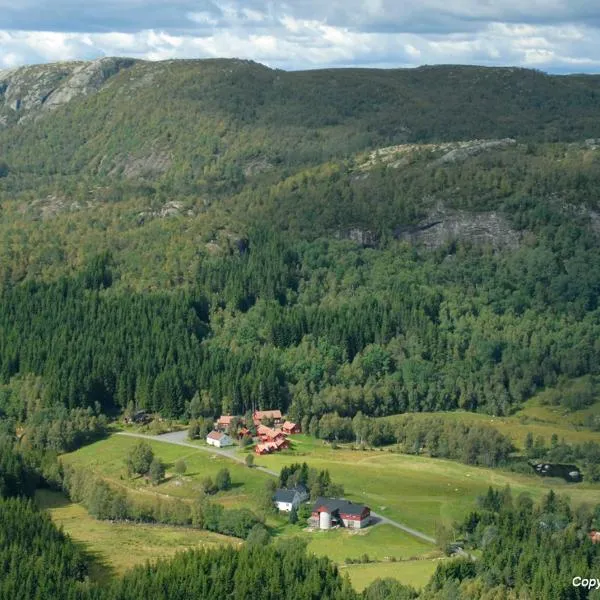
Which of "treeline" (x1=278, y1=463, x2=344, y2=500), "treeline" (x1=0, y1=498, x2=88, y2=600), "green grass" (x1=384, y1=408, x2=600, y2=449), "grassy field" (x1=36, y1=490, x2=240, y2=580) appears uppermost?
"treeline" (x1=0, y1=498, x2=88, y2=600)

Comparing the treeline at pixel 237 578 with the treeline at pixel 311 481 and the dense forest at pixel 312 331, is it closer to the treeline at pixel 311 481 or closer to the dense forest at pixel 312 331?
the dense forest at pixel 312 331

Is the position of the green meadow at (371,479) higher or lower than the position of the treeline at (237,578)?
lower

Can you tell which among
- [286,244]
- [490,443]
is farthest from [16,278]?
[490,443]

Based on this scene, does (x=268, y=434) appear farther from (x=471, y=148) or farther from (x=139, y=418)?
(x=471, y=148)

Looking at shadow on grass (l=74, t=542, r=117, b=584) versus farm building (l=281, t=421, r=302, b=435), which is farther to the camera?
farm building (l=281, t=421, r=302, b=435)

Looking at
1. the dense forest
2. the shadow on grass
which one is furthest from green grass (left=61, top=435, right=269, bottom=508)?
the shadow on grass

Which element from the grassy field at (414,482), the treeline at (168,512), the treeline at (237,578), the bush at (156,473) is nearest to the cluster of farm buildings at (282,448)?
the grassy field at (414,482)

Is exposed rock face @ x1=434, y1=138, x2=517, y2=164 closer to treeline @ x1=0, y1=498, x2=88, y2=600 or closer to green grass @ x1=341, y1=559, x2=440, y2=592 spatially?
green grass @ x1=341, y1=559, x2=440, y2=592

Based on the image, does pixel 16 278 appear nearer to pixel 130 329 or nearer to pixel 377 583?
pixel 130 329
